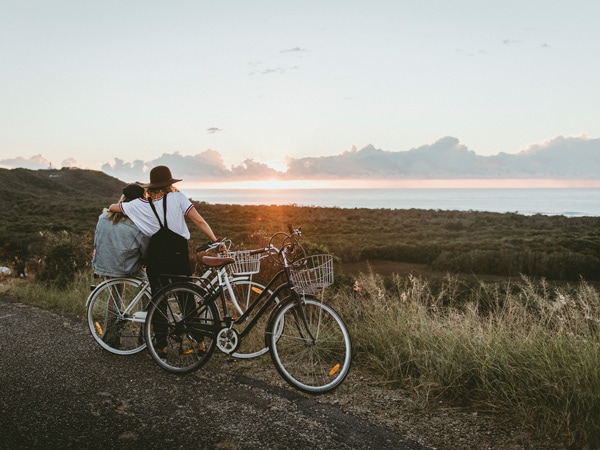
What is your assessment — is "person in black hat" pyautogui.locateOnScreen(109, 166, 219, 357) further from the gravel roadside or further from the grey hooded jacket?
the gravel roadside

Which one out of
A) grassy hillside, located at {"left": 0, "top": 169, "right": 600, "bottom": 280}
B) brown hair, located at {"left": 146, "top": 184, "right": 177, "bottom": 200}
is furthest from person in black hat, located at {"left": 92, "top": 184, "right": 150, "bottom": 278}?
grassy hillside, located at {"left": 0, "top": 169, "right": 600, "bottom": 280}

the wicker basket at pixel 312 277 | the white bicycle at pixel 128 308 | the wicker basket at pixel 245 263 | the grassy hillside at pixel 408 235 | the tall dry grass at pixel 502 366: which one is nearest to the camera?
the tall dry grass at pixel 502 366

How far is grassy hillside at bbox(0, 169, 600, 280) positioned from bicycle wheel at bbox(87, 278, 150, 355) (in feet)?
21.8

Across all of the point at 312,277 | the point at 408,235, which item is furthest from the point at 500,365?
the point at 408,235

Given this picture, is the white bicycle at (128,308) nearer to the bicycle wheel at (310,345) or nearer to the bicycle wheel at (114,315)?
the bicycle wheel at (114,315)

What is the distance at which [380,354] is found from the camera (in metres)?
5.34

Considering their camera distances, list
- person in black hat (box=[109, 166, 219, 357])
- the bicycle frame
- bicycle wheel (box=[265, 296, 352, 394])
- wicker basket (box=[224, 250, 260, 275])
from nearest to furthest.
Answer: bicycle wheel (box=[265, 296, 352, 394]), wicker basket (box=[224, 250, 260, 275]), person in black hat (box=[109, 166, 219, 357]), the bicycle frame

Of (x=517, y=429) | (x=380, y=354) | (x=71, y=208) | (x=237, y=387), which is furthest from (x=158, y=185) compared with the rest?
(x=71, y=208)

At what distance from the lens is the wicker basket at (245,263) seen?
16.3 feet

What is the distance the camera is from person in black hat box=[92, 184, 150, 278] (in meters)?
5.36

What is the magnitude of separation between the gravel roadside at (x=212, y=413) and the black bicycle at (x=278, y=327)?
174mm

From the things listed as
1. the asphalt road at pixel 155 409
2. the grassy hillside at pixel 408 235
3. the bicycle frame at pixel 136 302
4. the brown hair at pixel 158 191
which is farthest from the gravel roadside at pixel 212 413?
the grassy hillside at pixel 408 235

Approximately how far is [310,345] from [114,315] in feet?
7.56

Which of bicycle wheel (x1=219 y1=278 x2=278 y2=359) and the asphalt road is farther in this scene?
bicycle wheel (x1=219 y1=278 x2=278 y2=359)
